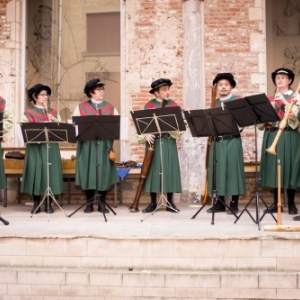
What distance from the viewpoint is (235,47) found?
8812 millimetres

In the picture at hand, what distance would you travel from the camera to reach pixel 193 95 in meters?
8.66

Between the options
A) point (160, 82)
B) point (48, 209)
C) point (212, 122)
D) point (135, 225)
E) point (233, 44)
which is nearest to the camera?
point (135, 225)

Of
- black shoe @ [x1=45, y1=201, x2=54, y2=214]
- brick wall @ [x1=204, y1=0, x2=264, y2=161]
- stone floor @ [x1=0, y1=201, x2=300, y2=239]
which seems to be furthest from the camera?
brick wall @ [x1=204, y1=0, x2=264, y2=161]

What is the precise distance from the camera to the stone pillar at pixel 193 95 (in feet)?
28.2

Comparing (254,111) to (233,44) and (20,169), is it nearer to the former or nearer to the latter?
(233,44)

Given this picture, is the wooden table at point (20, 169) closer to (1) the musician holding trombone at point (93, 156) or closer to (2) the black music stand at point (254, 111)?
(1) the musician holding trombone at point (93, 156)

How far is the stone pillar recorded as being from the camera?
860 centimetres

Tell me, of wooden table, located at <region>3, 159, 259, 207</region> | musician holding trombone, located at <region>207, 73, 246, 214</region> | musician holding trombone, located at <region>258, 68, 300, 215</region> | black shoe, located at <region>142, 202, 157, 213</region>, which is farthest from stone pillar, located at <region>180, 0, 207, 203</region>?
musician holding trombone, located at <region>258, 68, 300, 215</region>

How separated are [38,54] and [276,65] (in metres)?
4.72

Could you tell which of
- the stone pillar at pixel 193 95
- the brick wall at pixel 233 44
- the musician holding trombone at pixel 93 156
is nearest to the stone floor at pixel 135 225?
the musician holding trombone at pixel 93 156

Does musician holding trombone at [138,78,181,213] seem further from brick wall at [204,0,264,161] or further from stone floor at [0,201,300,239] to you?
brick wall at [204,0,264,161]

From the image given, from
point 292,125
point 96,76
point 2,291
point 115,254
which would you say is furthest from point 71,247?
point 96,76

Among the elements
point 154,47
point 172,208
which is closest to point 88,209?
point 172,208

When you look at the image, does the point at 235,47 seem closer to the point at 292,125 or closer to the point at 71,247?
the point at 292,125
